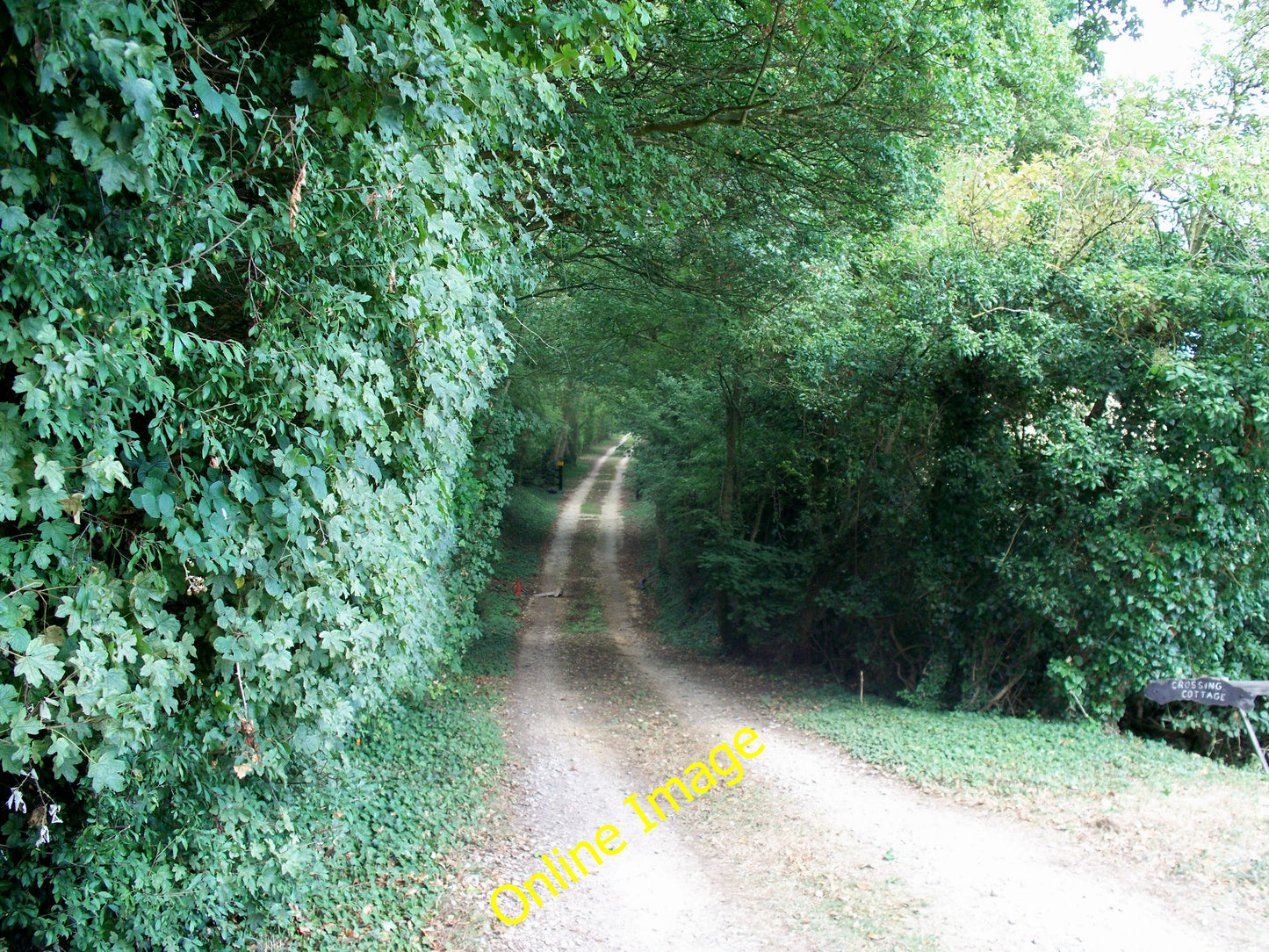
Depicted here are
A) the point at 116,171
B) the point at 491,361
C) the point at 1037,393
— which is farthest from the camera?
the point at 1037,393

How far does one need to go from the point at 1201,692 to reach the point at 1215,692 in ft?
0.40

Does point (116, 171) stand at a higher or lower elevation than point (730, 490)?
higher

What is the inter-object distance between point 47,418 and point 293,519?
1093mm

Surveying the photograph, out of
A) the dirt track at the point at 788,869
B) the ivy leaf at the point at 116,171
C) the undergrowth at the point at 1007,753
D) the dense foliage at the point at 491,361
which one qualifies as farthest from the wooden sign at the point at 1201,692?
the ivy leaf at the point at 116,171

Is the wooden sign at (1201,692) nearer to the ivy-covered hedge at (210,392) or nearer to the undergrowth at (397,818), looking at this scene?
the undergrowth at (397,818)

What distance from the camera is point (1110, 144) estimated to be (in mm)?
8922

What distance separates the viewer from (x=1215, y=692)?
308 inches

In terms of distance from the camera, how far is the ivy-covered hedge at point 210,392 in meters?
2.74

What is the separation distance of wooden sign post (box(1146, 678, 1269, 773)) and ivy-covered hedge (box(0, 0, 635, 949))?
806cm

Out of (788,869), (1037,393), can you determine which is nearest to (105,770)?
(788,869)

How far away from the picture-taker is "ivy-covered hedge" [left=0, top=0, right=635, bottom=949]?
2744mm

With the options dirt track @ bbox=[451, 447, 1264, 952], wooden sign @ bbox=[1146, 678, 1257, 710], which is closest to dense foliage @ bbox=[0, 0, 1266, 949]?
wooden sign @ bbox=[1146, 678, 1257, 710]

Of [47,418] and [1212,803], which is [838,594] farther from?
[47,418]

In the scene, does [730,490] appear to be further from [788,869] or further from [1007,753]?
[788,869]
